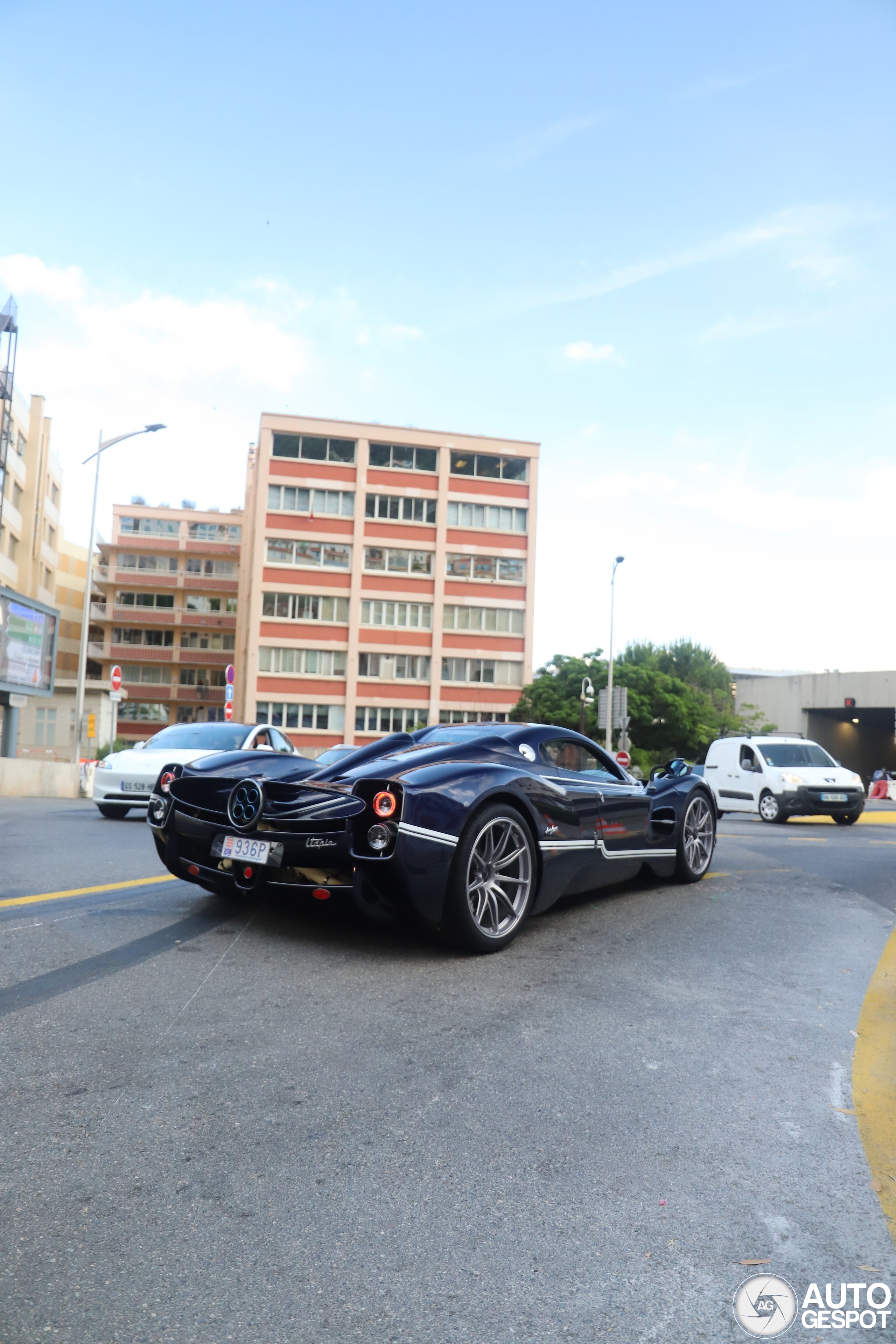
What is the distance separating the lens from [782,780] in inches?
632

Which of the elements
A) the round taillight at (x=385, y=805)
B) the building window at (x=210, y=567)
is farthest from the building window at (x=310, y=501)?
the round taillight at (x=385, y=805)

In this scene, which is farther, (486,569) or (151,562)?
(151,562)

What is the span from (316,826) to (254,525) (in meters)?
53.7

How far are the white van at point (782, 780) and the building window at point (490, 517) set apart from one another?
41.0m

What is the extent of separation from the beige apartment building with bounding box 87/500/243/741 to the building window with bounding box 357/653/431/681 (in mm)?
17066

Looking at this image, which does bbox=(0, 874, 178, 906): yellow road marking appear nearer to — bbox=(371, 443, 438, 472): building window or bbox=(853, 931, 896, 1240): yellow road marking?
bbox=(853, 931, 896, 1240): yellow road marking

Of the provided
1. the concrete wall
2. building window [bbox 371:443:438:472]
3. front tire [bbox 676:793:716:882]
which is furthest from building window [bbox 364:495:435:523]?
front tire [bbox 676:793:716:882]

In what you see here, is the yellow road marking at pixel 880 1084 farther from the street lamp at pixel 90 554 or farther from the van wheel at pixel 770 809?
the street lamp at pixel 90 554

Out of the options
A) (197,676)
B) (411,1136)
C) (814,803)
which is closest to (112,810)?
(814,803)

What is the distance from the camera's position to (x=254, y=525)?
56531 mm

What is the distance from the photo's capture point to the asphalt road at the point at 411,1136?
1964 millimetres

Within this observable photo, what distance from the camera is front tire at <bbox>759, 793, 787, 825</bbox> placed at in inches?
634

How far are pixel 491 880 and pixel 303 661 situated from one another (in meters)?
51.3

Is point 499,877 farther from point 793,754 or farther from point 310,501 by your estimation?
point 310,501
